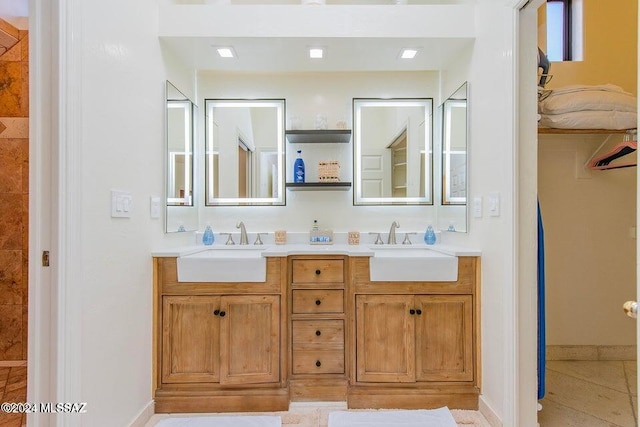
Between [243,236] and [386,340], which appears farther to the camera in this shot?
[243,236]

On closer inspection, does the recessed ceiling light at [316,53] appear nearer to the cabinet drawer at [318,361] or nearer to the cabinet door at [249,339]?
the cabinet door at [249,339]

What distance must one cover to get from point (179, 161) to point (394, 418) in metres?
2.04

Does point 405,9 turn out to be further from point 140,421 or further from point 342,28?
point 140,421

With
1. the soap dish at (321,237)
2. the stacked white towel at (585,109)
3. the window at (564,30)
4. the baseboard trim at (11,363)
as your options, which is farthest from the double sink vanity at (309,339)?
the window at (564,30)

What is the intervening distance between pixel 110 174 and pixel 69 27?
590 millimetres

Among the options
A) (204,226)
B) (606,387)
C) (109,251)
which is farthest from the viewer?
(204,226)

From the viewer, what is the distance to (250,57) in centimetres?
226

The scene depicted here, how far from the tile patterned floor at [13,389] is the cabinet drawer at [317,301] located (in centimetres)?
150

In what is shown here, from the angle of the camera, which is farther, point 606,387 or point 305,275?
point 606,387

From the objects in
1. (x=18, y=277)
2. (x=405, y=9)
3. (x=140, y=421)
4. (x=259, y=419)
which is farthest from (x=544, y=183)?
(x=18, y=277)

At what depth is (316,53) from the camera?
87.0 inches

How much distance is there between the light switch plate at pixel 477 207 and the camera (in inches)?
76.5

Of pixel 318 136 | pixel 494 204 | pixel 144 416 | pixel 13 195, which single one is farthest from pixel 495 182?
pixel 13 195

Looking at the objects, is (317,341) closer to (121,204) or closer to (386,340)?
(386,340)
